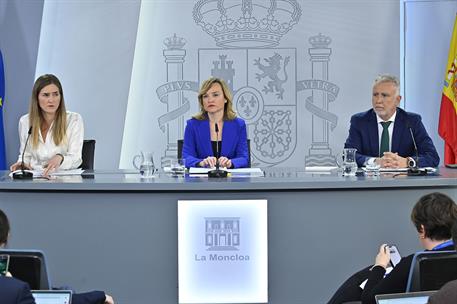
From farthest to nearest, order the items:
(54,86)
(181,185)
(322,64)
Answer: (322,64)
(54,86)
(181,185)

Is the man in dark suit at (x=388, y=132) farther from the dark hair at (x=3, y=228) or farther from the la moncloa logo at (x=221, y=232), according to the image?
the dark hair at (x=3, y=228)

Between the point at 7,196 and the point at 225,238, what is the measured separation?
1.16 metres

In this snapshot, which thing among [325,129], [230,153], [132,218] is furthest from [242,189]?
[325,129]

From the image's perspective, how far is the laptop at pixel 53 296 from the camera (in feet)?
8.14

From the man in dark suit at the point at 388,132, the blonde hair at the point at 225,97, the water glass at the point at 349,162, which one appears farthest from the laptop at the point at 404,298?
the blonde hair at the point at 225,97

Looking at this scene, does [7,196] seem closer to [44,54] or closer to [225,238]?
[225,238]

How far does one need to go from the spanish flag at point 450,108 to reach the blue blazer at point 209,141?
232 centimetres

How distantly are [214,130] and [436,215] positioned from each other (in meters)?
2.48

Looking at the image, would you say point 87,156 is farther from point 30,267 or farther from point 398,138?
point 30,267

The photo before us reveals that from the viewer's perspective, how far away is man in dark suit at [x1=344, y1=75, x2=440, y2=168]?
4801mm

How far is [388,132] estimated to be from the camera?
16.1 feet

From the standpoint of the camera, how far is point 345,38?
6.76 m

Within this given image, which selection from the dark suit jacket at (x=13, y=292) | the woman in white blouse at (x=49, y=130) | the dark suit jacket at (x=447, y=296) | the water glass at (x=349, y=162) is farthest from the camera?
the woman in white blouse at (x=49, y=130)

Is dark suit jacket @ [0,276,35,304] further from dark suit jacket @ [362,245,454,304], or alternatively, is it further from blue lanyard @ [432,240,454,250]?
blue lanyard @ [432,240,454,250]
